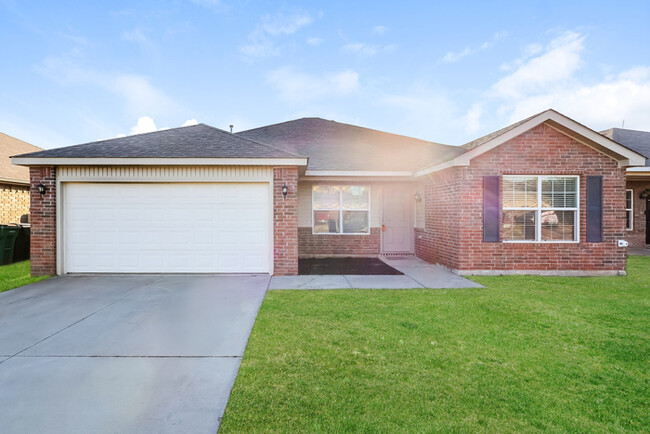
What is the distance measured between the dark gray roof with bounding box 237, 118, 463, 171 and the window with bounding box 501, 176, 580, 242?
226cm

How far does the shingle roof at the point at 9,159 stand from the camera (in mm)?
11719

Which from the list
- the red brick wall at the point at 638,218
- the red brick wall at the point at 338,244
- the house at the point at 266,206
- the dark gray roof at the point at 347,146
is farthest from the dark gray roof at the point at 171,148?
the red brick wall at the point at 638,218

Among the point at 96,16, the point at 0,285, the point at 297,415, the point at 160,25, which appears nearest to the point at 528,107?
the point at 160,25

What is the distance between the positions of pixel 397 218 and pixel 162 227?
754cm

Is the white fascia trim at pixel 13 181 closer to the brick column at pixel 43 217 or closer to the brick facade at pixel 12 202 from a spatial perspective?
the brick facade at pixel 12 202

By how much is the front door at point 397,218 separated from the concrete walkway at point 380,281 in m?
2.73

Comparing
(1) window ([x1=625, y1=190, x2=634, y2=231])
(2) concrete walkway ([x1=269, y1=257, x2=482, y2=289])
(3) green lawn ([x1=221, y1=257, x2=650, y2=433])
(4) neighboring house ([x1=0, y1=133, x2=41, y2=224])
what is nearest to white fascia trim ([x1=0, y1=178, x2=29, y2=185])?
(4) neighboring house ([x1=0, y1=133, x2=41, y2=224])

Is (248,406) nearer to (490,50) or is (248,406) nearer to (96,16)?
(96,16)

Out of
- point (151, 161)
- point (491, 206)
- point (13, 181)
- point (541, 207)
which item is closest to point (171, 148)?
point (151, 161)

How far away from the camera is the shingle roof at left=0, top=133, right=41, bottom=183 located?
461 inches

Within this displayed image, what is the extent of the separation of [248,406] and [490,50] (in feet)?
52.8

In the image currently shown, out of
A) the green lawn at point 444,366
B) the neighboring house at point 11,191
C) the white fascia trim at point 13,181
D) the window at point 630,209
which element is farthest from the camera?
the window at point 630,209

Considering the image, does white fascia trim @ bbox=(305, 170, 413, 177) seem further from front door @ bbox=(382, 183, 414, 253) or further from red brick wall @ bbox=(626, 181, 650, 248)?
red brick wall @ bbox=(626, 181, 650, 248)

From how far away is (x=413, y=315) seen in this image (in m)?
4.62
